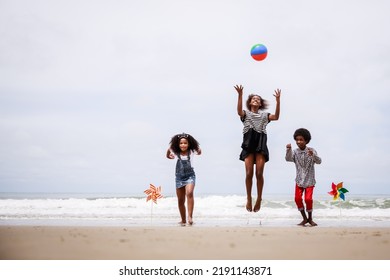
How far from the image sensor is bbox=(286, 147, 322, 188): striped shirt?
6.02 metres

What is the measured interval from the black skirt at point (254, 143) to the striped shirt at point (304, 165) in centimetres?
50

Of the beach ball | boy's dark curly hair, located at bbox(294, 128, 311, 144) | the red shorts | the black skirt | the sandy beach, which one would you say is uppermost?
the beach ball

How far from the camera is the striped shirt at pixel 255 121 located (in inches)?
229

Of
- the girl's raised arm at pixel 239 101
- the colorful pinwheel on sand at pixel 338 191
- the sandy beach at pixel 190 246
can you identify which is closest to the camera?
the sandy beach at pixel 190 246

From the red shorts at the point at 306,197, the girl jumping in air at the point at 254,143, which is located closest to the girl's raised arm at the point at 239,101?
the girl jumping in air at the point at 254,143

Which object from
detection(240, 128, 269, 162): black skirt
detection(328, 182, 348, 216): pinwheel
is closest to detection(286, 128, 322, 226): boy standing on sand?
detection(240, 128, 269, 162): black skirt

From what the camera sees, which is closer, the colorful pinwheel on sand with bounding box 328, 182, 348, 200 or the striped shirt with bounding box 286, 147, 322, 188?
Answer: the striped shirt with bounding box 286, 147, 322, 188

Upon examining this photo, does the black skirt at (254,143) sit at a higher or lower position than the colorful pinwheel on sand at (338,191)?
higher

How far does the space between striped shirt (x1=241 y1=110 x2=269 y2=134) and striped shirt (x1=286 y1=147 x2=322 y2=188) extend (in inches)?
23.4

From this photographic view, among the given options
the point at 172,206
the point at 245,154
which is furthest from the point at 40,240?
the point at 172,206

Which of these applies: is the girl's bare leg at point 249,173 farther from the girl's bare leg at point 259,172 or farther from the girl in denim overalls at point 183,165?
the girl in denim overalls at point 183,165

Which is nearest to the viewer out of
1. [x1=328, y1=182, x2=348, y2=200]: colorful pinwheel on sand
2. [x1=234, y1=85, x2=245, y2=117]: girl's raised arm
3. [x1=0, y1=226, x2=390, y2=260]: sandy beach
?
[x1=0, y1=226, x2=390, y2=260]: sandy beach

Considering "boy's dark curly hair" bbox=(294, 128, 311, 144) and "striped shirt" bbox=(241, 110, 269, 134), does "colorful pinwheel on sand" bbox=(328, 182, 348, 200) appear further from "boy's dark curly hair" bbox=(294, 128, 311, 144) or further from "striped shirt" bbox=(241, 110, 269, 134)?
"striped shirt" bbox=(241, 110, 269, 134)
